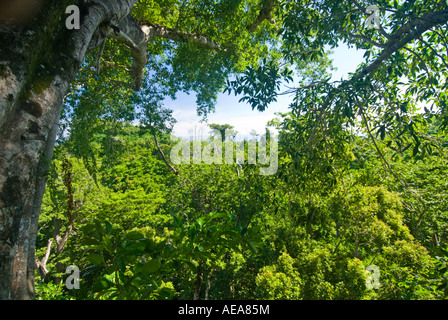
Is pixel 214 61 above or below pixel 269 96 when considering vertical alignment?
above

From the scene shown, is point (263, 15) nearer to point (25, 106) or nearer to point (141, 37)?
point (141, 37)

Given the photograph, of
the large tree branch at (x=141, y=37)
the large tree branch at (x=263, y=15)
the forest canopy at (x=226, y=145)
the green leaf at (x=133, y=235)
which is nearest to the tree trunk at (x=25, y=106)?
the forest canopy at (x=226, y=145)

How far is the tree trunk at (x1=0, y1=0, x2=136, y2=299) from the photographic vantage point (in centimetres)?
91

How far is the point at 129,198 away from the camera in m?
12.8

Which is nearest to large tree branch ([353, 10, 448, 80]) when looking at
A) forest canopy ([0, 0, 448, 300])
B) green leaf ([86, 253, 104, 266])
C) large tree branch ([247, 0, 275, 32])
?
forest canopy ([0, 0, 448, 300])

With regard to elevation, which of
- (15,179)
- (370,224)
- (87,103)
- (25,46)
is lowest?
(370,224)

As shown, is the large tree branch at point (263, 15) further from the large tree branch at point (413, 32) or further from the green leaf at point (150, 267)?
the green leaf at point (150, 267)

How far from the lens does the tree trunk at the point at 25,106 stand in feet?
2.97

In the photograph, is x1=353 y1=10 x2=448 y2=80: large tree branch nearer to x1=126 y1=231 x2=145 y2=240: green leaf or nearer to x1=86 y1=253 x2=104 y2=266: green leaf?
x1=126 y1=231 x2=145 y2=240: green leaf

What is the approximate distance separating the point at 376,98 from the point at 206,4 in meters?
3.62

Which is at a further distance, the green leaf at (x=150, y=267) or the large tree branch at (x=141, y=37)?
the large tree branch at (x=141, y=37)

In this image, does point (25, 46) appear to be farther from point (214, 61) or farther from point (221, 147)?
point (221, 147)

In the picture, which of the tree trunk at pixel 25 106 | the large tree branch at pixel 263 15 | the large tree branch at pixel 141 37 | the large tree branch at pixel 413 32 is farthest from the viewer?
the large tree branch at pixel 263 15
